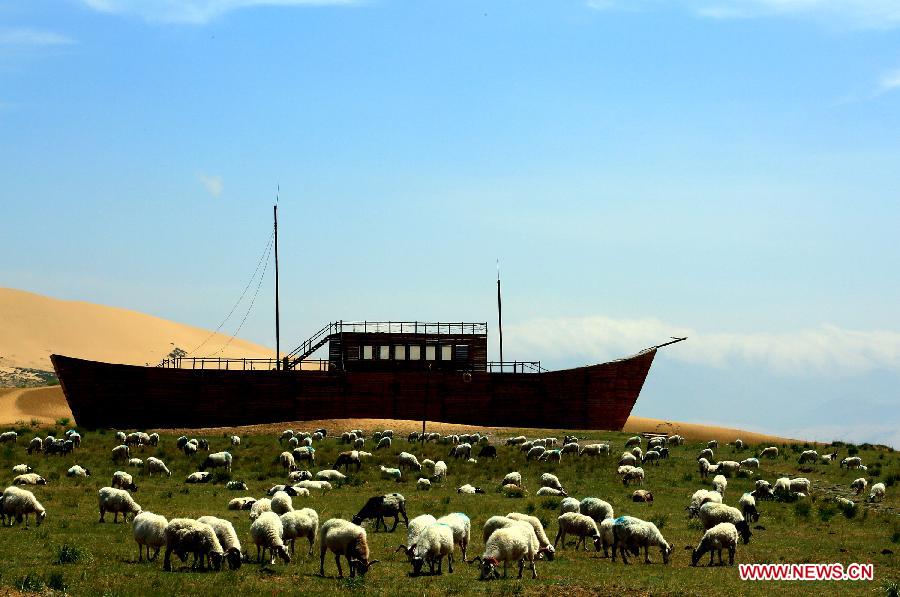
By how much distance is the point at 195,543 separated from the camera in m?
20.0

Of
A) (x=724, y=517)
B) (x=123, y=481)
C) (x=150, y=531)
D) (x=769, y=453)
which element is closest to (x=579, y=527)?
(x=724, y=517)

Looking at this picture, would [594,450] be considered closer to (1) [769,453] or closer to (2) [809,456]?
(1) [769,453]

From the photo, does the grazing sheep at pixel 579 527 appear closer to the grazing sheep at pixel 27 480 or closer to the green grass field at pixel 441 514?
the green grass field at pixel 441 514

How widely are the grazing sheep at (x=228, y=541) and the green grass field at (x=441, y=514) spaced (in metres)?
0.31

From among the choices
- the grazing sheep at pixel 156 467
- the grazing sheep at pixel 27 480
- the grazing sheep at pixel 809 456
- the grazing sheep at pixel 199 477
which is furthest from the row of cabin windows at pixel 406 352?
the grazing sheep at pixel 27 480

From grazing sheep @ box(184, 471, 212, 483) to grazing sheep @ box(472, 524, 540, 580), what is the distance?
18.7 metres

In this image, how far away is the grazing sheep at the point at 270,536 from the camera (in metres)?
20.8

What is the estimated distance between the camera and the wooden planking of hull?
68312mm

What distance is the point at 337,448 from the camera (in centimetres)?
4809

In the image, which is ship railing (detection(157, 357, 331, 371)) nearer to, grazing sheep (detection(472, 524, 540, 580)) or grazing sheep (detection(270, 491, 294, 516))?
grazing sheep (detection(270, 491, 294, 516))

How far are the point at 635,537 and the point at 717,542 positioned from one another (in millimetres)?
1741

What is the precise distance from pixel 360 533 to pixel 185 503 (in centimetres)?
1188

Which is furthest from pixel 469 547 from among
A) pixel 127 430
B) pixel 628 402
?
pixel 628 402

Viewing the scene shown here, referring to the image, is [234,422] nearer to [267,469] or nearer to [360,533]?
[267,469]
